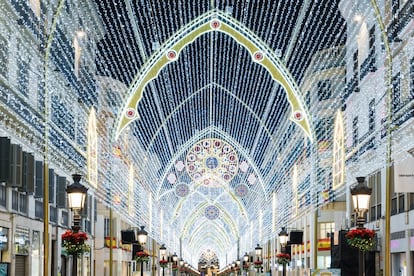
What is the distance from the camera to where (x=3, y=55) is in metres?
29.8

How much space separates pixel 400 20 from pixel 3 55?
14.0m

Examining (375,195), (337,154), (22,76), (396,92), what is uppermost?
(22,76)

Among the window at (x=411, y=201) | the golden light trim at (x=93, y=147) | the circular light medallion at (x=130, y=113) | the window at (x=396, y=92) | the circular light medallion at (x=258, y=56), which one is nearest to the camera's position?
the window at (x=411, y=201)

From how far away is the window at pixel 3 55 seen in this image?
1161 inches

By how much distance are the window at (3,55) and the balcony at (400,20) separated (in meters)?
13.7

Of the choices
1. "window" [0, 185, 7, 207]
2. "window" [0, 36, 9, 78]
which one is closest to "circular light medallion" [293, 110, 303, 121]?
"window" [0, 36, 9, 78]

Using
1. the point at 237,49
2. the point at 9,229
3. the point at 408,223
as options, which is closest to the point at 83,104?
the point at 237,49

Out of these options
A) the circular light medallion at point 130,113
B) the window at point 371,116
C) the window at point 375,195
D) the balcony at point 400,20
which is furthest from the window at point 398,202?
the circular light medallion at point 130,113

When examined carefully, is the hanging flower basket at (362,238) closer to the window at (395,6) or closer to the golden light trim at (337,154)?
the golden light trim at (337,154)

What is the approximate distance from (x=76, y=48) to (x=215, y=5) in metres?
13.0

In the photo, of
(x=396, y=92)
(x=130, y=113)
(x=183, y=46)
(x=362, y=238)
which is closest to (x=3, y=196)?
(x=130, y=113)

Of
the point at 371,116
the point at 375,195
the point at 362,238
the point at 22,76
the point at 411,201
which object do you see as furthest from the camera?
the point at 371,116

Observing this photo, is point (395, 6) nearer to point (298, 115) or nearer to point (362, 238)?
point (298, 115)

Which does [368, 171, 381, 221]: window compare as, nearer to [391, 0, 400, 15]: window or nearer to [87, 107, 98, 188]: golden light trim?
[391, 0, 400, 15]: window
